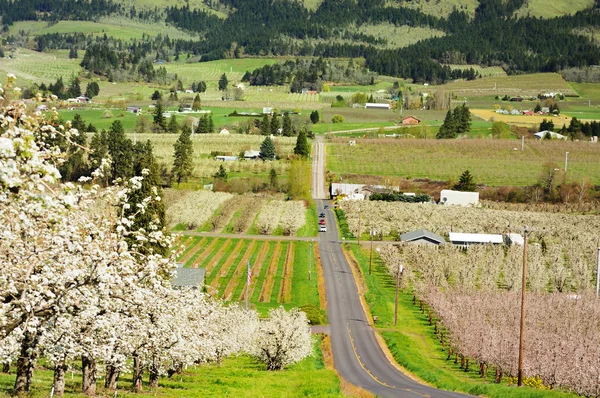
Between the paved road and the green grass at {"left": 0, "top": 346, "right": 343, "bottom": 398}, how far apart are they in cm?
338

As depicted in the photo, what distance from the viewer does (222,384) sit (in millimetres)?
35562

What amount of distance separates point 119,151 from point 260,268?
51.3 metres

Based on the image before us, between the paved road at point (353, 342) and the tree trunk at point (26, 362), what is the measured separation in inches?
810

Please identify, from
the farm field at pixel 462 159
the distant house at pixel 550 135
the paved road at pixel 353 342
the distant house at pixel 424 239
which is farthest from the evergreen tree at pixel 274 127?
the distant house at pixel 424 239

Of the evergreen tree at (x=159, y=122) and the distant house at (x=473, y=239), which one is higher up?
the evergreen tree at (x=159, y=122)

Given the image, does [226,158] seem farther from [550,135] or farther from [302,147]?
[550,135]

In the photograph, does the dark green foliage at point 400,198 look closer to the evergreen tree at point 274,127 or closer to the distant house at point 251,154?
the distant house at point 251,154

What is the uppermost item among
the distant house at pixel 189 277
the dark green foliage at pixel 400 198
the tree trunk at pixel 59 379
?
the tree trunk at pixel 59 379

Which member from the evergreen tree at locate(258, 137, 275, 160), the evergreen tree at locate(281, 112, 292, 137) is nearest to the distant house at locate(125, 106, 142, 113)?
the evergreen tree at locate(281, 112, 292, 137)

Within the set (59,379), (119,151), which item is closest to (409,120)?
(119,151)

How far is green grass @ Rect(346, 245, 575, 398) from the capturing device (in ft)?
137

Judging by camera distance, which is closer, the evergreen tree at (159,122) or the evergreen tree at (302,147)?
the evergreen tree at (302,147)

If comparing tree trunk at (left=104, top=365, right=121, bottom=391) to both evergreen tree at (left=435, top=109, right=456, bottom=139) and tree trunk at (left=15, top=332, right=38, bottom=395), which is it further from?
evergreen tree at (left=435, top=109, right=456, bottom=139)

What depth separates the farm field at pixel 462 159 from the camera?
5576 inches
